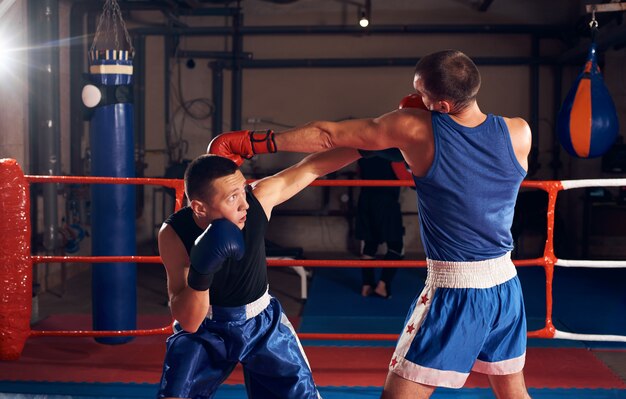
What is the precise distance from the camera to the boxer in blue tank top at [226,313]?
1.70m

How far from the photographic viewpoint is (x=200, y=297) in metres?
1.62

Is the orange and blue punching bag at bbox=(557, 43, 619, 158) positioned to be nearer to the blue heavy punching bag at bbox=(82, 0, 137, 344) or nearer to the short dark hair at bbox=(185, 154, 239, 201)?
the blue heavy punching bag at bbox=(82, 0, 137, 344)

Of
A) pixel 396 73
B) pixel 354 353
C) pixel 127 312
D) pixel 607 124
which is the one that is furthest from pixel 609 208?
pixel 127 312

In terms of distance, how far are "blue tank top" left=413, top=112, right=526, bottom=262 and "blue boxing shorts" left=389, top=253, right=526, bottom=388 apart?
0.18 feet

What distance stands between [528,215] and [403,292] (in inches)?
93.5

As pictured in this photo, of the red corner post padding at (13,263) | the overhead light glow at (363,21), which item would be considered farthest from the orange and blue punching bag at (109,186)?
the overhead light glow at (363,21)

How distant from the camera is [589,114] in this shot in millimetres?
4301

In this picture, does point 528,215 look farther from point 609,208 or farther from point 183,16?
point 183,16

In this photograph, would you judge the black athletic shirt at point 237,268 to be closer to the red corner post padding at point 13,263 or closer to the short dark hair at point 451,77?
the short dark hair at point 451,77

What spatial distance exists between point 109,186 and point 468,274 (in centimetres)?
275

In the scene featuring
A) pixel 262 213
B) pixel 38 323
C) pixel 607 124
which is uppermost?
pixel 607 124

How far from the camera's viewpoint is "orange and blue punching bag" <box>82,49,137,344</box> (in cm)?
402

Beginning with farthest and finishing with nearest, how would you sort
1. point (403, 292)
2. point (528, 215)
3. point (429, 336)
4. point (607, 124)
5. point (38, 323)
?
point (528, 215), point (403, 292), point (38, 323), point (607, 124), point (429, 336)

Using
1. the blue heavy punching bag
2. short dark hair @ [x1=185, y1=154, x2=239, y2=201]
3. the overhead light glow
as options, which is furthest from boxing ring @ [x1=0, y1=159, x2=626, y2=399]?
the overhead light glow
